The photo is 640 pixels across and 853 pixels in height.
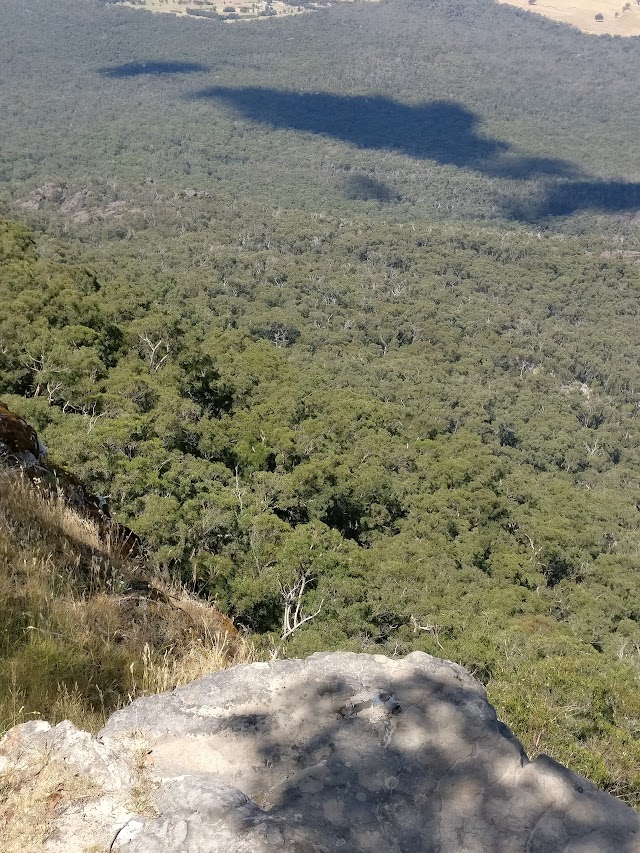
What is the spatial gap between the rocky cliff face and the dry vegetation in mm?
280

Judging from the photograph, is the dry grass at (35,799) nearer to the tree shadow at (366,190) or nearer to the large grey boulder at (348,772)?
the large grey boulder at (348,772)

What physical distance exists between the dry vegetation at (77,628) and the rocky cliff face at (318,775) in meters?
0.28

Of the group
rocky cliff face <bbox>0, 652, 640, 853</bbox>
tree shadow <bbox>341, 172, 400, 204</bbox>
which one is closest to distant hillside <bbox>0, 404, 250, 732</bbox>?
rocky cliff face <bbox>0, 652, 640, 853</bbox>

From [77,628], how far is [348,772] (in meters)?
1.59

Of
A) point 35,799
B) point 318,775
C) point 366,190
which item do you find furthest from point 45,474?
point 366,190

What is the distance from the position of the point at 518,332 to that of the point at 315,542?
87150 mm

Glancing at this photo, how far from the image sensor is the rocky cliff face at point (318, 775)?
83.6 inches

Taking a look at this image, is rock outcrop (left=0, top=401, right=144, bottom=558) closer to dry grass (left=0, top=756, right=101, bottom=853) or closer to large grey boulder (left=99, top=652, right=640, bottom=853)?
large grey boulder (left=99, top=652, right=640, bottom=853)

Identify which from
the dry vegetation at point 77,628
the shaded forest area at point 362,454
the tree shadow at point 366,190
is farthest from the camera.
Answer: the tree shadow at point 366,190

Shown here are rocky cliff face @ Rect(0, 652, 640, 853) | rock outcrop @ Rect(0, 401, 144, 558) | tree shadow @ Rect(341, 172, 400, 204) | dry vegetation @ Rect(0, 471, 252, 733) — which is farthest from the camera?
tree shadow @ Rect(341, 172, 400, 204)

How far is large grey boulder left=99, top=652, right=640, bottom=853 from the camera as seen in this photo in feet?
7.16

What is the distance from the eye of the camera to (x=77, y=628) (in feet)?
10.7

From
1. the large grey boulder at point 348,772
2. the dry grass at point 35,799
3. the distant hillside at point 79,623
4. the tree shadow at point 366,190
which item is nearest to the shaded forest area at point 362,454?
the distant hillside at point 79,623

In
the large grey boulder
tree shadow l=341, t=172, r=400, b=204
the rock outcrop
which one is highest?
the large grey boulder
